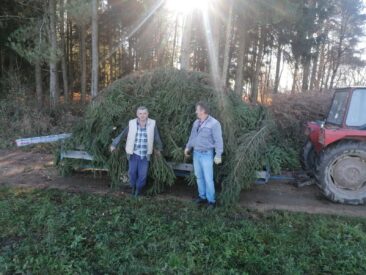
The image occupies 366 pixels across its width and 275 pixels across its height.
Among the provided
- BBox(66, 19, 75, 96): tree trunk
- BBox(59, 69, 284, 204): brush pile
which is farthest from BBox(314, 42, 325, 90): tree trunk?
BBox(59, 69, 284, 204): brush pile

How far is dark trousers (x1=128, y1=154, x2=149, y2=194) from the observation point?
540cm

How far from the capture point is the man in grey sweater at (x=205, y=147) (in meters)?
4.91

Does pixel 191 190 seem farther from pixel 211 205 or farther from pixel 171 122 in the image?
pixel 171 122

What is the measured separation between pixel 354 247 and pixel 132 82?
468 centimetres

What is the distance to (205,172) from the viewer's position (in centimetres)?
503

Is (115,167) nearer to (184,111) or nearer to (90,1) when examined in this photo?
(184,111)

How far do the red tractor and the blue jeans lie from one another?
1.94 metres

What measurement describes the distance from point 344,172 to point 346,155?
0.98ft

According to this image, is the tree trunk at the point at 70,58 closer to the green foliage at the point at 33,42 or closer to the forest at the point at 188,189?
the green foliage at the point at 33,42

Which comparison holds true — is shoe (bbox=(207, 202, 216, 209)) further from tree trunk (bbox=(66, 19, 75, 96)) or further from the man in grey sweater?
tree trunk (bbox=(66, 19, 75, 96))

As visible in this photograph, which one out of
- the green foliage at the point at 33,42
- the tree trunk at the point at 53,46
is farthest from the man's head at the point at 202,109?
the tree trunk at the point at 53,46

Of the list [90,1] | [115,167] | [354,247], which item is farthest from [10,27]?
[354,247]

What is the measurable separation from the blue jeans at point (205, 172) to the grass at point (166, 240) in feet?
1.16

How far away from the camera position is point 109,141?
568 centimetres
